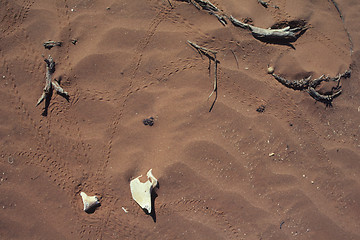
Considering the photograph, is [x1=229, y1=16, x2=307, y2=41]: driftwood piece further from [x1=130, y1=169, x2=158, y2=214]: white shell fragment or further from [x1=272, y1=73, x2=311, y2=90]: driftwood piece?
[x1=130, y1=169, x2=158, y2=214]: white shell fragment

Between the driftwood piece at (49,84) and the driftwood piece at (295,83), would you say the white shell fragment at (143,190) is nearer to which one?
the driftwood piece at (49,84)

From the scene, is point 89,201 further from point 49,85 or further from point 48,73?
point 48,73

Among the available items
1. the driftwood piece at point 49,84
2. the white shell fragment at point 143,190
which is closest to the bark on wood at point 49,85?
the driftwood piece at point 49,84

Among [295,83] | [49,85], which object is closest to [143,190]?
[49,85]

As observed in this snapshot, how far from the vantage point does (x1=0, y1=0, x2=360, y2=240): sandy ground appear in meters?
2.05

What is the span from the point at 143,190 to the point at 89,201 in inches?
19.4

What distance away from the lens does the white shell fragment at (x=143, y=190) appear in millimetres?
1940

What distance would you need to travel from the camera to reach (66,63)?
2072 millimetres

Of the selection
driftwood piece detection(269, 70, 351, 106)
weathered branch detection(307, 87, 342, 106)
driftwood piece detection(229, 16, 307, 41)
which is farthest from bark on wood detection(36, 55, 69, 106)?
weathered branch detection(307, 87, 342, 106)

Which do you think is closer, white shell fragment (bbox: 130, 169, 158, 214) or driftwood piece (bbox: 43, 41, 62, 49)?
white shell fragment (bbox: 130, 169, 158, 214)

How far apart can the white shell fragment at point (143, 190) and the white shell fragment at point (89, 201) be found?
1.10ft

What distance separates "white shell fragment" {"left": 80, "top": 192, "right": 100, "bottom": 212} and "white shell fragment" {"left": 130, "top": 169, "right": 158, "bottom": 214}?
34cm

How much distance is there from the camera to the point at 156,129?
6.74 ft

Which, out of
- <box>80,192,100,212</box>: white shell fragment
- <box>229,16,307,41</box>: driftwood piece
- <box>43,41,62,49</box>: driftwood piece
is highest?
<box>229,16,307,41</box>: driftwood piece
